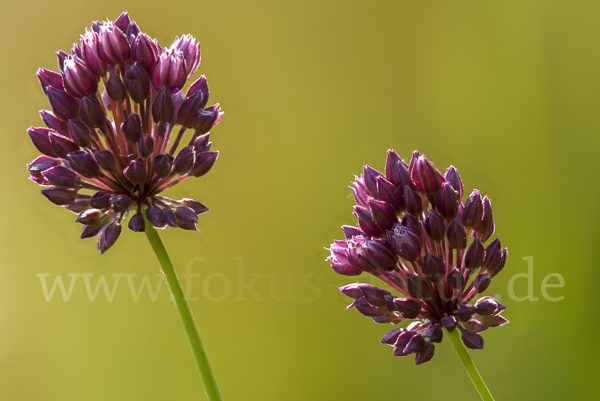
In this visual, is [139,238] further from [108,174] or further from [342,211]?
[108,174]

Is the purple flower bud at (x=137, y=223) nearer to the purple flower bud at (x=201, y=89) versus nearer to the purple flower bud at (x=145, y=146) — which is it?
the purple flower bud at (x=145, y=146)

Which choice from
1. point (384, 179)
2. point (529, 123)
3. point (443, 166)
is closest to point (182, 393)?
point (443, 166)

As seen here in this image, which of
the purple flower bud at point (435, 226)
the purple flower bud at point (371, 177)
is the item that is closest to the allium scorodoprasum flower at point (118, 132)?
the purple flower bud at point (371, 177)

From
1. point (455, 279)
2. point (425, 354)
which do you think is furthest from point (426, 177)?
point (425, 354)

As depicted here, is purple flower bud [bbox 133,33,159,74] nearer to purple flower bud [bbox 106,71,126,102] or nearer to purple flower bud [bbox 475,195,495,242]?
purple flower bud [bbox 106,71,126,102]

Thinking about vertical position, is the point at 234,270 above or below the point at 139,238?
below
